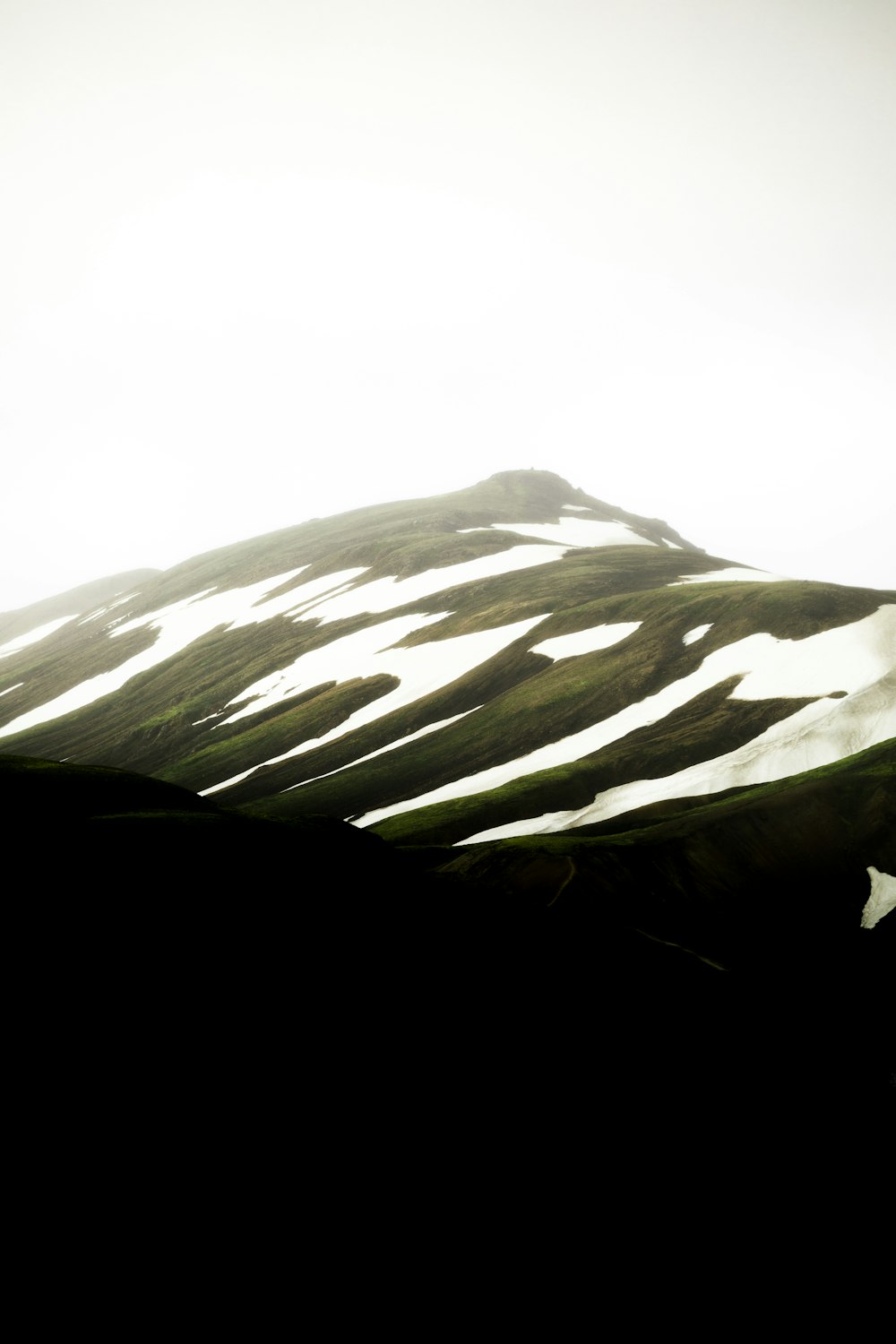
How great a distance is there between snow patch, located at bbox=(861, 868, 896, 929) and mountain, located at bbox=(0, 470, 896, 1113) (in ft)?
0.33

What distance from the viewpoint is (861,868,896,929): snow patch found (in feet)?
74.5

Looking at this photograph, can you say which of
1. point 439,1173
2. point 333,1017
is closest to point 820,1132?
point 439,1173

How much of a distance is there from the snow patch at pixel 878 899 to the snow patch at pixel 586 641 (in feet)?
97.3

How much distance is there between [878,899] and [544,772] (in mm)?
18458

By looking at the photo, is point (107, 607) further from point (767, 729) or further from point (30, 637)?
point (767, 729)

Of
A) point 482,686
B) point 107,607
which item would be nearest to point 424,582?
point 482,686

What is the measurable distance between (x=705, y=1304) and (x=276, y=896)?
10.6 meters

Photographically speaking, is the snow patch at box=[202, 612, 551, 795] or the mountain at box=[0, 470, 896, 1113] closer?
the mountain at box=[0, 470, 896, 1113]

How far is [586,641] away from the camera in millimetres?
55000

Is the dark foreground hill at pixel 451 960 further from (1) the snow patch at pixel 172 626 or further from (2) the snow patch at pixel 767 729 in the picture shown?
(1) the snow patch at pixel 172 626

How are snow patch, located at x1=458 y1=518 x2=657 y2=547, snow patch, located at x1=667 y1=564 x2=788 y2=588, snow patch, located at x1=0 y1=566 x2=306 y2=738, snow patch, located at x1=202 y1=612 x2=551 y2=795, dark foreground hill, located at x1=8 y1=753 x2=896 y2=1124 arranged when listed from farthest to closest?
snow patch, located at x1=458 y1=518 x2=657 y2=547
snow patch, located at x1=0 y1=566 x2=306 y2=738
snow patch, located at x1=667 y1=564 x2=788 y2=588
snow patch, located at x1=202 y1=612 x2=551 y2=795
dark foreground hill, located at x1=8 y1=753 x2=896 y2=1124

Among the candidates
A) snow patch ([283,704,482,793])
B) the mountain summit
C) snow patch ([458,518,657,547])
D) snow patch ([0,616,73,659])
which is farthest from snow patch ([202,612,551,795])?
snow patch ([0,616,73,659])

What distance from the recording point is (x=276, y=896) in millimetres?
15562

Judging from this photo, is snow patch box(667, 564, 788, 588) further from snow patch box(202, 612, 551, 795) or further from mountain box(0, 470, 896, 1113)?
snow patch box(202, 612, 551, 795)
